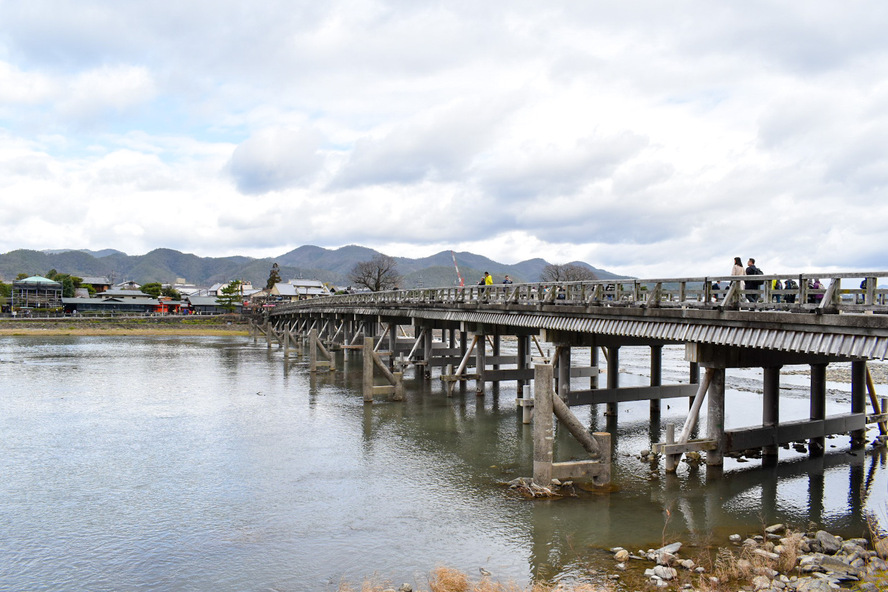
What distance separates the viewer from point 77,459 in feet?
63.9

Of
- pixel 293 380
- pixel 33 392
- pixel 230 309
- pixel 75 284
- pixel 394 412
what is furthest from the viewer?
pixel 75 284

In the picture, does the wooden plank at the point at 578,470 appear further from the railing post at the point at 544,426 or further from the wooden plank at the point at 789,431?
the wooden plank at the point at 789,431

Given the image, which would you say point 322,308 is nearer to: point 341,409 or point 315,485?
point 341,409

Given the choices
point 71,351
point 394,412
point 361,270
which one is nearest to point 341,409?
point 394,412

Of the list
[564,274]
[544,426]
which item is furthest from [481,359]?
[564,274]

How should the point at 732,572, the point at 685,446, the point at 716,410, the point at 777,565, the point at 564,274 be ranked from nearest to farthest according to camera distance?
the point at 732,572
the point at 777,565
the point at 685,446
the point at 716,410
the point at 564,274

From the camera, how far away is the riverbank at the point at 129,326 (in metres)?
88.1

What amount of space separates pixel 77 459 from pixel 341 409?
10.7m

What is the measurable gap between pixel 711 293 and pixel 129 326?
311 ft

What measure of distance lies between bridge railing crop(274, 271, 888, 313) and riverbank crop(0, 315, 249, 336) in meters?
74.1

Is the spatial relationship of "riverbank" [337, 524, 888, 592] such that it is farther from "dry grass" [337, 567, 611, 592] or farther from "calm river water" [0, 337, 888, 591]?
"calm river water" [0, 337, 888, 591]

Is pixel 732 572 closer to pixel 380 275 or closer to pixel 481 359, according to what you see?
pixel 481 359

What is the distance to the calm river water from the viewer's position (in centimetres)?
1189

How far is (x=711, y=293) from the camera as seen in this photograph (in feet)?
52.3
